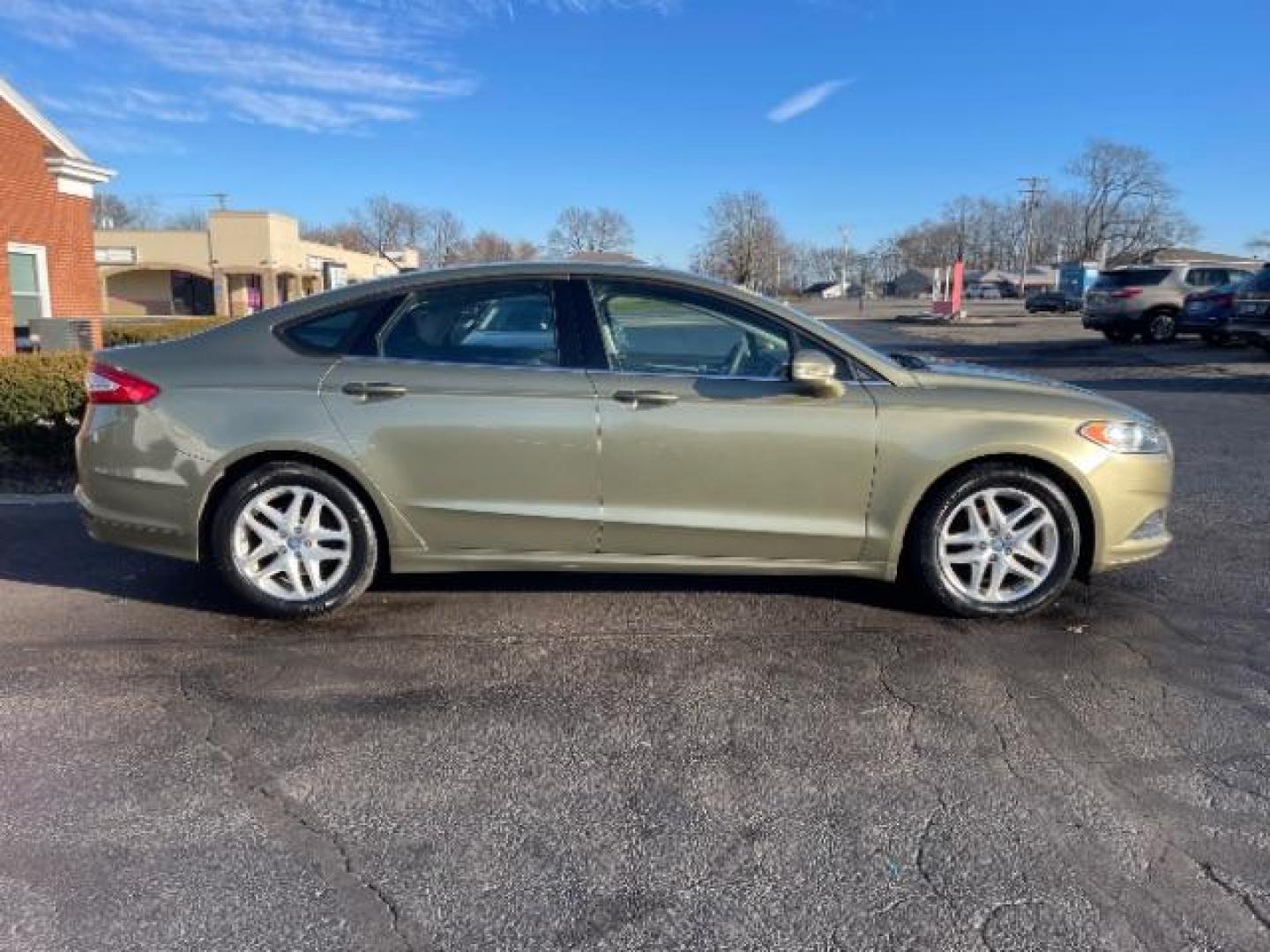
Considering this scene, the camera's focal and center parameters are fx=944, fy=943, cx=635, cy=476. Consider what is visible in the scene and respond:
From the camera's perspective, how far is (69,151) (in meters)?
16.3

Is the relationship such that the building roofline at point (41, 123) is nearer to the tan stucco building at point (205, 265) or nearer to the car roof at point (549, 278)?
the car roof at point (549, 278)

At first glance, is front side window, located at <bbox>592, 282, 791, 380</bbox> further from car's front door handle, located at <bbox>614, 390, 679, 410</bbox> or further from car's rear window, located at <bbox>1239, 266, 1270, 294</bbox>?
car's rear window, located at <bbox>1239, 266, 1270, 294</bbox>

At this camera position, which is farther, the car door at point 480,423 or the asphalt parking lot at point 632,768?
the car door at point 480,423

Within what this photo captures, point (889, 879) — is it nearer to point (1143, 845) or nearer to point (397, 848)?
point (1143, 845)

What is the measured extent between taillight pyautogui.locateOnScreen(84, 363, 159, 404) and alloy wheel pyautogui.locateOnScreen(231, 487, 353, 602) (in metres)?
0.67

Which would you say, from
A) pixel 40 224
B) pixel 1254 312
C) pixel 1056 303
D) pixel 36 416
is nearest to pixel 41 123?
pixel 40 224

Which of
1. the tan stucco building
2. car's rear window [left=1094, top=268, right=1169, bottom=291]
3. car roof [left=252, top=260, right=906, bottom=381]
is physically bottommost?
car roof [left=252, top=260, right=906, bottom=381]

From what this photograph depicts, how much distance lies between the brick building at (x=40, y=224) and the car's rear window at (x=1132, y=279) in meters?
22.0

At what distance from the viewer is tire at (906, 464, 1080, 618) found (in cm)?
417

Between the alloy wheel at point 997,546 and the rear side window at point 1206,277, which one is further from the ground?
the rear side window at point 1206,277

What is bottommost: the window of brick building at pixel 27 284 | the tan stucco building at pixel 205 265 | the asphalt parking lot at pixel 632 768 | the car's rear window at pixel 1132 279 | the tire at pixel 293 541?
the asphalt parking lot at pixel 632 768

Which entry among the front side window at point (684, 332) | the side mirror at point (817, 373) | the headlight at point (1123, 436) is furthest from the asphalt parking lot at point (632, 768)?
the front side window at point (684, 332)

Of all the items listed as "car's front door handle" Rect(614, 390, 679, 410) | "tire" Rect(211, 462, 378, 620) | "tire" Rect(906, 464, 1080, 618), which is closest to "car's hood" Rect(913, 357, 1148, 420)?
"tire" Rect(906, 464, 1080, 618)

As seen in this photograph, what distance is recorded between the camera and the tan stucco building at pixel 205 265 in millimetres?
51562
